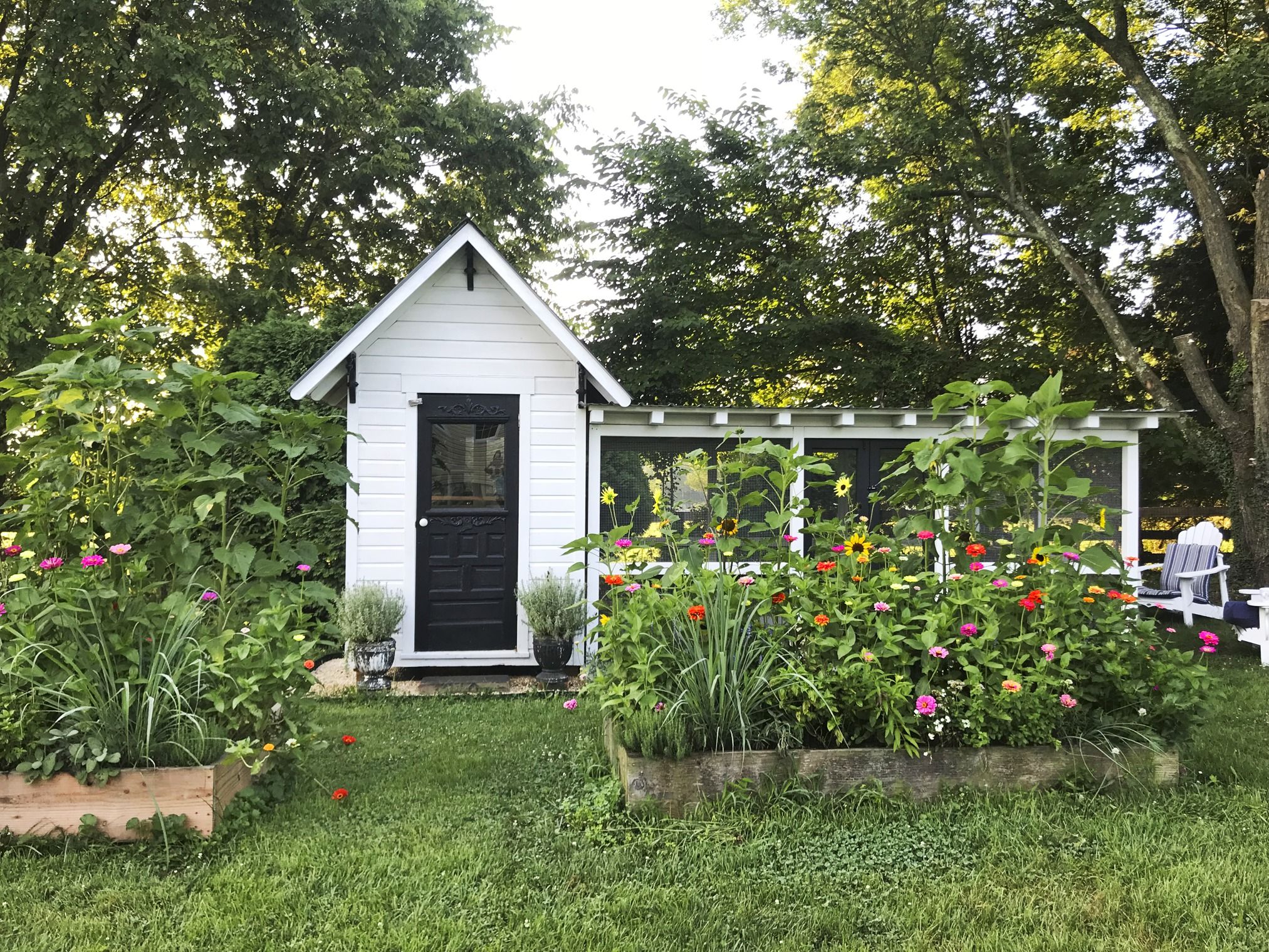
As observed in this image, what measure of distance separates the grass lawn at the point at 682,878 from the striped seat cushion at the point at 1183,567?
5.59 meters

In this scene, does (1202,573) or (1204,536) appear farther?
(1204,536)

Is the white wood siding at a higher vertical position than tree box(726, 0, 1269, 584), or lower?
lower

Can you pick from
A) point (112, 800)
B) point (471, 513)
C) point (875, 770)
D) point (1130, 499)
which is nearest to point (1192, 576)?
point (1130, 499)

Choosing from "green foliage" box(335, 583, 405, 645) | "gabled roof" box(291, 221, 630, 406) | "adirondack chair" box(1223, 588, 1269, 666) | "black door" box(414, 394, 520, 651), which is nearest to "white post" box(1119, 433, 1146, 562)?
"adirondack chair" box(1223, 588, 1269, 666)

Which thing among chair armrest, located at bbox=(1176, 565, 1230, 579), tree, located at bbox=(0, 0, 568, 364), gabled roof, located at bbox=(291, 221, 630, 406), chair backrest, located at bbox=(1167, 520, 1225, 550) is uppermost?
tree, located at bbox=(0, 0, 568, 364)

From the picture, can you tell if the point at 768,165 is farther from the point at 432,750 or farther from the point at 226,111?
the point at 432,750

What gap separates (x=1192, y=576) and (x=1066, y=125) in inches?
321

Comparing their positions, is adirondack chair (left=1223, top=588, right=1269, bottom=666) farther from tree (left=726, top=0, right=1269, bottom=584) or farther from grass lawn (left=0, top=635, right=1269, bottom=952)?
grass lawn (left=0, top=635, right=1269, bottom=952)

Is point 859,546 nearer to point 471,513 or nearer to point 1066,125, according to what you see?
point 471,513

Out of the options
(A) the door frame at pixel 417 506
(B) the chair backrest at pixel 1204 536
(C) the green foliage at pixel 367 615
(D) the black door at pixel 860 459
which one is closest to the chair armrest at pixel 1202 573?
(B) the chair backrest at pixel 1204 536

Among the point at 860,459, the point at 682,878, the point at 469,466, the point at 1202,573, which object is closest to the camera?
the point at 682,878

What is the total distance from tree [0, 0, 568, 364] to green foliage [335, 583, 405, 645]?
6632 millimetres

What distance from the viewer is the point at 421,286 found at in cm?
620

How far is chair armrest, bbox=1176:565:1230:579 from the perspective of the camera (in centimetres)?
781
